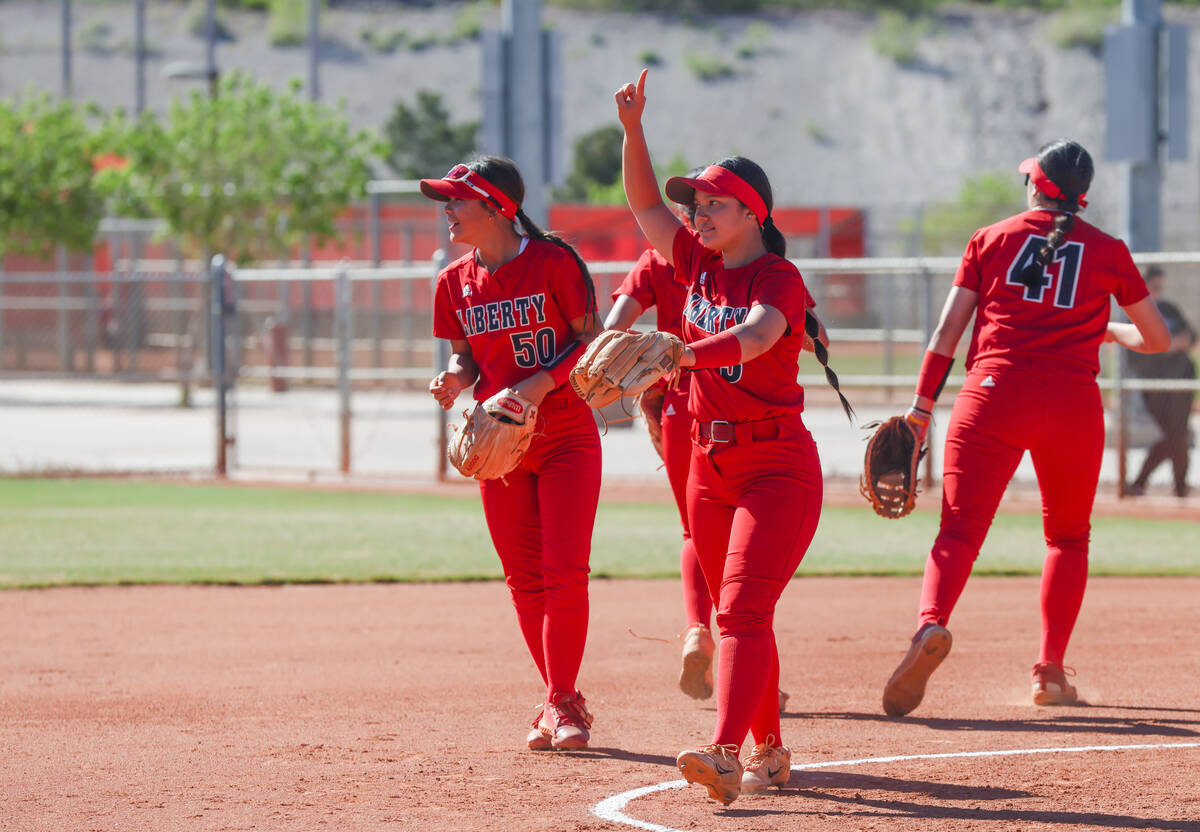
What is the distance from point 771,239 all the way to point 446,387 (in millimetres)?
1291

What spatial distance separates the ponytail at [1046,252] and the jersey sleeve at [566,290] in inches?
67.8

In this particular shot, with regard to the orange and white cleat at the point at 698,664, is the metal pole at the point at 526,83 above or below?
above

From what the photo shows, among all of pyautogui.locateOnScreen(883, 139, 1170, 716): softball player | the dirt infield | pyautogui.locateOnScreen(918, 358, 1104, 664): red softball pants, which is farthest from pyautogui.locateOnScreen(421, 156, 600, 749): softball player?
pyautogui.locateOnScreen(918, 358, 1104, 664): red softball pants

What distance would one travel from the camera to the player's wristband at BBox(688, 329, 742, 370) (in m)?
4.79

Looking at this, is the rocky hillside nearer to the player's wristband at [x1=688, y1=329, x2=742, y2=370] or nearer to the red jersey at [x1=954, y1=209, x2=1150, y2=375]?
the red jersey at [x1=954, y1=209, x2=1150, y2=375]

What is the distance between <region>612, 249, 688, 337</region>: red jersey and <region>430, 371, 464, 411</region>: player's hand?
1066mm

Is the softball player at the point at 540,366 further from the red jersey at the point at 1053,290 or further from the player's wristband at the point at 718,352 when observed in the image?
the red jersey at the point at 1053,290

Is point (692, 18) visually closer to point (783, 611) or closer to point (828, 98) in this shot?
point (828, 98)

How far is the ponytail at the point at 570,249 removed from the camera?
235 inches

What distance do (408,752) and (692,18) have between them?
9428 cm

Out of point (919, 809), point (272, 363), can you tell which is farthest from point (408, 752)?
point (272, 363)

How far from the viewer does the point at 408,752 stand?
19.4 feet

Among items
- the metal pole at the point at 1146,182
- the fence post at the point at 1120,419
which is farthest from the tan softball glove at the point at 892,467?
the metal pole at the point at 1146,182

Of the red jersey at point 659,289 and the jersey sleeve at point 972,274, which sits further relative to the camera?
the red jersey at point 659,289
